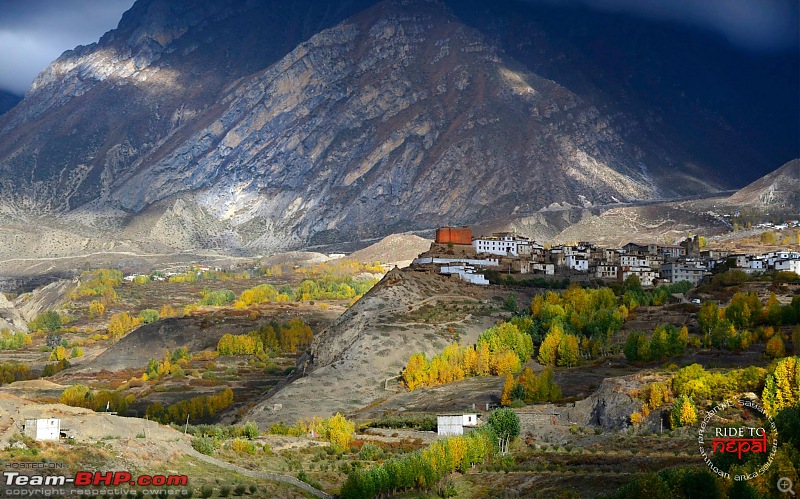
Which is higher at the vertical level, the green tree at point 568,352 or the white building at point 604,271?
the white building at point 604,271

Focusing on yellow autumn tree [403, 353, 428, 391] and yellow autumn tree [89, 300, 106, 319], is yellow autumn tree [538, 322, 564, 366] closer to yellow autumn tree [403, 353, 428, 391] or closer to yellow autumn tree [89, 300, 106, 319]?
yellow autumn tree [403, 353, 428, 391]

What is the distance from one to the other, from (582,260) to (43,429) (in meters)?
90.4

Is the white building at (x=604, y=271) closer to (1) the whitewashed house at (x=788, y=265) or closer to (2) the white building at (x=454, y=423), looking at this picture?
(1) the whitewashed house at (x=788, y=265)

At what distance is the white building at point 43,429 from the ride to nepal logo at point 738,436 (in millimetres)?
27475

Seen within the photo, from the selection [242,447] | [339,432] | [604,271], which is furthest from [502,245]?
[242,447]

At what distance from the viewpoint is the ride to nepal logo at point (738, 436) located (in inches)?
1839

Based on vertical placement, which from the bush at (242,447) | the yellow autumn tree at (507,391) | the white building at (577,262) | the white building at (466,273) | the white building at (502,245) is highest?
the white building at (502,245)

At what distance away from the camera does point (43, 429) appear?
51156mm

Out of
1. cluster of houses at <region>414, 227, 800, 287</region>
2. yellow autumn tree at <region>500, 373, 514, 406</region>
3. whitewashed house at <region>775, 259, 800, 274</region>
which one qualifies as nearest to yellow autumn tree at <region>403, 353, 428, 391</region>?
yellow autumn tree at <region>500, 373, 514, 406</region>

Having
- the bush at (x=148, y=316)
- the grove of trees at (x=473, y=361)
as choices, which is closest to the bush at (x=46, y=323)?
the bush at (x=148, y=316)

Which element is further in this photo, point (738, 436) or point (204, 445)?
point (204, 445)

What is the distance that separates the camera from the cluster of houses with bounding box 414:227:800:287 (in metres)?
124

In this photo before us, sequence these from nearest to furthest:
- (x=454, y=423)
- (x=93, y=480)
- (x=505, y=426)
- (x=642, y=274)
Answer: (x=93, y=480), (x=505, y=426), (x=454, y=423), (x=642, y=274)

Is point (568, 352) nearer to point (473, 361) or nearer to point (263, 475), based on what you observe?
point (473, 361)
